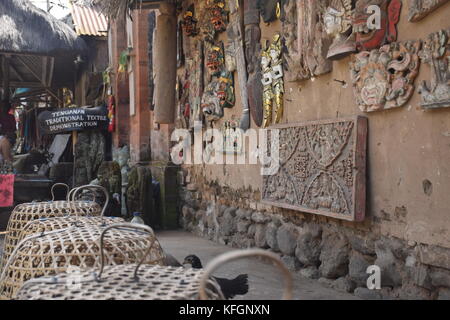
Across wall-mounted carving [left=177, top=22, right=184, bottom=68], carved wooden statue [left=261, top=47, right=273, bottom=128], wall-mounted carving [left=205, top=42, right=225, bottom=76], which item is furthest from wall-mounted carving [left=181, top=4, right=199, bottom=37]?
carved wooden statue [left=261, top=47, right=273, bottom=128]

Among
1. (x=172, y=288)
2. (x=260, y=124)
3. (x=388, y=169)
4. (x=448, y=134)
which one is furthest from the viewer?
(x=260, y=124)

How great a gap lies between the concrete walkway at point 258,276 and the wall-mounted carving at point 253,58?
1.40 meters

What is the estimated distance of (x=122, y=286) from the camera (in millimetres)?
1845

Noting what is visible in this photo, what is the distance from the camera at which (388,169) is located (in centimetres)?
344

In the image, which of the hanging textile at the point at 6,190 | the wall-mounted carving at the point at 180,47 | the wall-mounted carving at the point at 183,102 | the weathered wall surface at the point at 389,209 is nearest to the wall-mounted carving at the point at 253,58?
the weathered wall surface at the point at 389,209

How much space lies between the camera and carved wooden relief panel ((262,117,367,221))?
3.61m

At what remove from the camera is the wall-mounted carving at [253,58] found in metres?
5.17

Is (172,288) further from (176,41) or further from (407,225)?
(176,41)

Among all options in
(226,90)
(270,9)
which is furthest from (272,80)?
(226,90)
